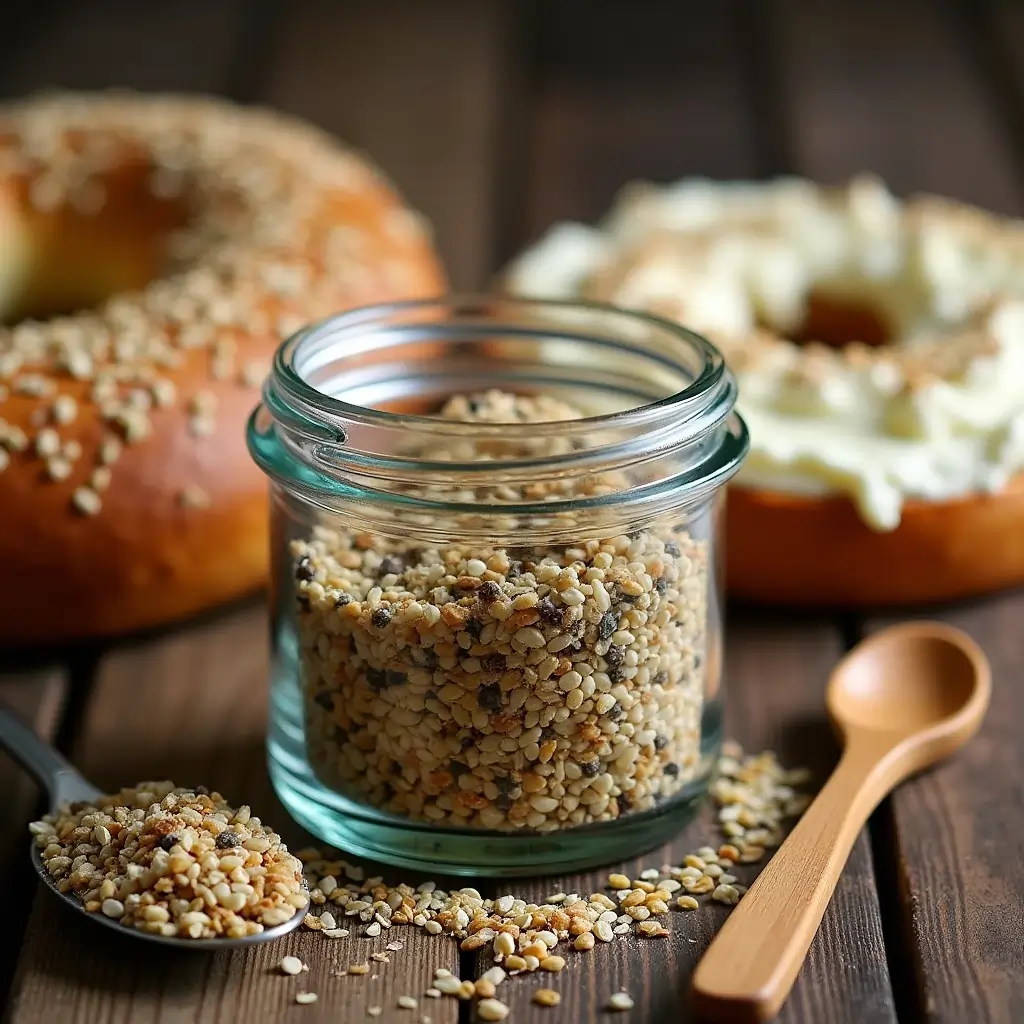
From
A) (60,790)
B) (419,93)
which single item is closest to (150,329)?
(60,790)

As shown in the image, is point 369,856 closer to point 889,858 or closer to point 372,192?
point 889,858

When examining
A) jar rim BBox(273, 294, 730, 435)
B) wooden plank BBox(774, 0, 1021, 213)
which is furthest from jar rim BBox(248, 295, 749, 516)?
wooden plank BBox(774, 0, 1021, 213)

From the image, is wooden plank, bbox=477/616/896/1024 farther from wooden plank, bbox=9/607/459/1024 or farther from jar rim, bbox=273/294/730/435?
jar rim, bbox=273/294/730/435

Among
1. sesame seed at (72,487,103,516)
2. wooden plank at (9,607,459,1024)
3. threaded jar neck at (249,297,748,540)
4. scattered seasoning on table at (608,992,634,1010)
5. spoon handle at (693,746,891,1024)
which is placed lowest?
wooden plank at (9,607,459,1024)

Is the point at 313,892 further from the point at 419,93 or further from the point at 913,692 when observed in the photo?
the point at 419,93

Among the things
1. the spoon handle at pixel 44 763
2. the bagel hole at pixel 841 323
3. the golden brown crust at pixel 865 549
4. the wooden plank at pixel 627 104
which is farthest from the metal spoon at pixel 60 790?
the wooden plank at pixel 627 104

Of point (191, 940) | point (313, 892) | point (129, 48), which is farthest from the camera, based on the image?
point (129, 48)

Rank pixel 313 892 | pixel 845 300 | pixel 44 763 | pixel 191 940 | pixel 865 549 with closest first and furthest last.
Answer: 1. pixel 191 940
2. pixel 313 892
3. pixel 44 763
4. pixel 865 549
5. pixel 845 300
